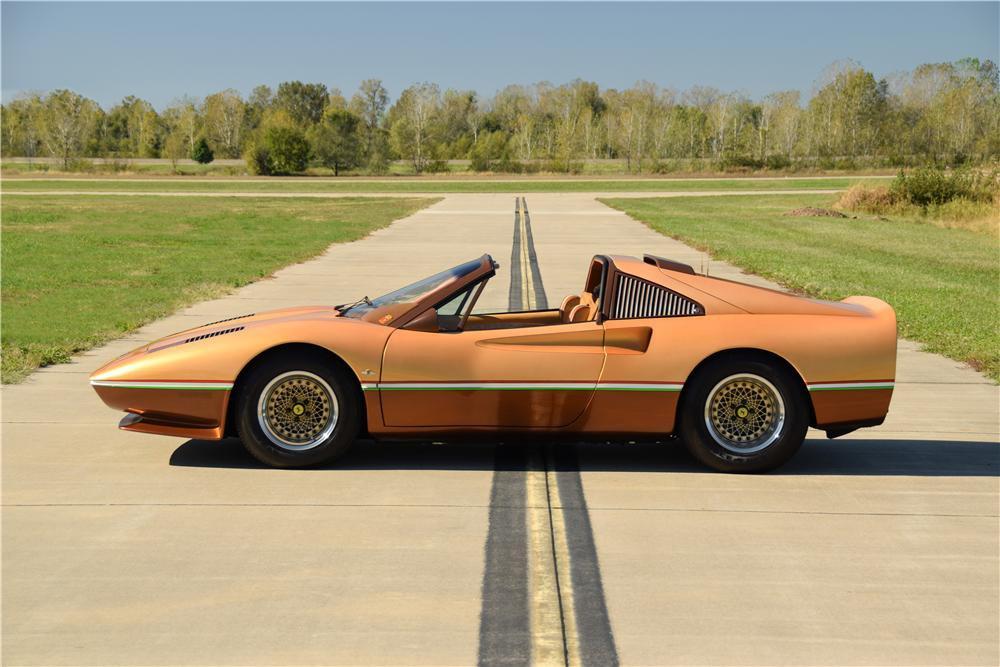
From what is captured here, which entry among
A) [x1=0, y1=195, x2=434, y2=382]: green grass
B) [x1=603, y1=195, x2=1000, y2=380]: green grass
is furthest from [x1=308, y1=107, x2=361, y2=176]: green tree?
[x1=603, y1=195, x2=1000, y2=380]: green grass

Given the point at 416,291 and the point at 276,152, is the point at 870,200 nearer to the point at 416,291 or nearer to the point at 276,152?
the point at 416,291

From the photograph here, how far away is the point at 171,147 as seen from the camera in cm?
8950

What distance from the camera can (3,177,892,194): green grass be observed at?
56844mm

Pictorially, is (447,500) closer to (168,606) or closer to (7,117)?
(168,606)

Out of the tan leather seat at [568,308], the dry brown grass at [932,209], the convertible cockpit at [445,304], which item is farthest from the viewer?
the dry brown grass at [932,209]

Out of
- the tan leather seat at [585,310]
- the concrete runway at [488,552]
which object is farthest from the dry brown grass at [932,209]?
the concrete runway at [488,552]

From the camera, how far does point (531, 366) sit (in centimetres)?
615

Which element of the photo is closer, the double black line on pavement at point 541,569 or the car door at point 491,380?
the double black line on pavement at point 541,569

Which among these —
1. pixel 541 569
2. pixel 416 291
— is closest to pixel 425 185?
pixel 416 291

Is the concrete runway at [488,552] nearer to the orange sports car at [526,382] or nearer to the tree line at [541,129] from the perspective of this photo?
the orange sports car at [526,382]

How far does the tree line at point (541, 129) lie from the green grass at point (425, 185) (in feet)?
35.4

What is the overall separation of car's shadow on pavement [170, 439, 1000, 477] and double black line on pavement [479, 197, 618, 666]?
218 mm

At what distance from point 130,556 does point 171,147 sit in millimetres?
89789

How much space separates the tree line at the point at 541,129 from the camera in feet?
266
